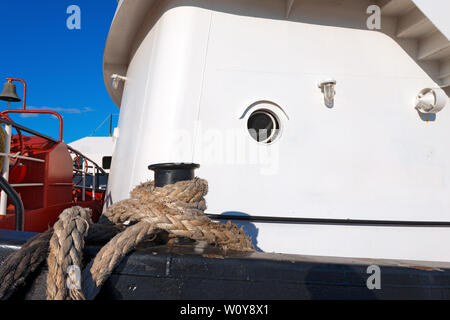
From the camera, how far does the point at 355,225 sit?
2.39m

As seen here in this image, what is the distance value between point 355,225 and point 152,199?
1918 mm

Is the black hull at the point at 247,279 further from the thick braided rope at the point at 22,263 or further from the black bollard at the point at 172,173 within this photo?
the black bollard at the point at 172,173

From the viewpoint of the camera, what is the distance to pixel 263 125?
259cm

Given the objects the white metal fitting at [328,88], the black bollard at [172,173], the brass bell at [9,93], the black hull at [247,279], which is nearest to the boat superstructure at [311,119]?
the white metal fitting at [328,88]

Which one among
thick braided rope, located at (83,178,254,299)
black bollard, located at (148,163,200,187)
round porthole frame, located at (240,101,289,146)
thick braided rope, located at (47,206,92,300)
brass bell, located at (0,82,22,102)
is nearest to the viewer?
thick braided rope, located at (47,206,92,300)

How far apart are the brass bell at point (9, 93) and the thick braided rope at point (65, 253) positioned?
20.2 feet

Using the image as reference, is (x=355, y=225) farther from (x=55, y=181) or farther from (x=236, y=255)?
(x=55, y=181)

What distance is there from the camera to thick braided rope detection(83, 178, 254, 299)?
0.96 metres

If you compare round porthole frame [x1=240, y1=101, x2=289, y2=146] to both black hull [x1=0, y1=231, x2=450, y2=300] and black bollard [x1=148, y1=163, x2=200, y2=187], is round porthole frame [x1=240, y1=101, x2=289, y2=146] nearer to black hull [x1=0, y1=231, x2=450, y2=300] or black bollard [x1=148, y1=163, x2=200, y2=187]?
black bollard [x1=148, y1=163, x2=200, y2=187]

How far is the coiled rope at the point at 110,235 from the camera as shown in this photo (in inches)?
34.8

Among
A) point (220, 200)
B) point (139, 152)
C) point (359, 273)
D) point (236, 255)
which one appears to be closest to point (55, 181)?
point (139, 152)

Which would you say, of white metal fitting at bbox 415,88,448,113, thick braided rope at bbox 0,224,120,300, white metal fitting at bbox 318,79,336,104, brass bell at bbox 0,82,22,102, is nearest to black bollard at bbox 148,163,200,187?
thick braided rope at bbox 0,224,120,300

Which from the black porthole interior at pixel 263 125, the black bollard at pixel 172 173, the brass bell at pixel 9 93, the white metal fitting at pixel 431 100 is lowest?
the black bollard at pixel 172 173

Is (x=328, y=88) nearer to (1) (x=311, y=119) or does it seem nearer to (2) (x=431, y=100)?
(1) (x=311, y=119)
